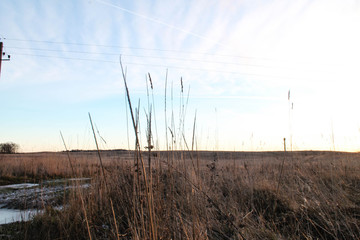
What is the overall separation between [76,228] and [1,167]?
924cm

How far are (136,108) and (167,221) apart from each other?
94cm

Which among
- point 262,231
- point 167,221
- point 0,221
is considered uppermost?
point 167,221

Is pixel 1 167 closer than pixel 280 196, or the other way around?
pixel 280 196

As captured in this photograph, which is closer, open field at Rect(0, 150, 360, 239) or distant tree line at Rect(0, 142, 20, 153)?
open field at Rect(0, 150, 360, 239)

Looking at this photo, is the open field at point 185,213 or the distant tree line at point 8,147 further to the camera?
the distant tree line at point 8,147

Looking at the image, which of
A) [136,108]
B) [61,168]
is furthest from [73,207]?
[61,168]

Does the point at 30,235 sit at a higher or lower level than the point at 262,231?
lower

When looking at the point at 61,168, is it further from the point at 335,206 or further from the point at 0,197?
the point at 335,206

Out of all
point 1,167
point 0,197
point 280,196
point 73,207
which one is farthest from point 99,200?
point 1,167

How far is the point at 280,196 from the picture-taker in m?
3.45

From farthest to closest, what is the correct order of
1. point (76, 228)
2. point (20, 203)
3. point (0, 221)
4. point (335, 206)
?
point (20, 203)
point (0, 221)
point (76, 228)
point (335, 206)

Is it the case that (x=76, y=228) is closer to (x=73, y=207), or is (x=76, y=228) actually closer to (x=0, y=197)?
(x=73, y=207)

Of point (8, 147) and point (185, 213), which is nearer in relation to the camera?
point (185, 213)

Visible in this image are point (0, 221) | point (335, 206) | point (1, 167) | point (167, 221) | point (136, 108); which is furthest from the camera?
point (1, 167)
